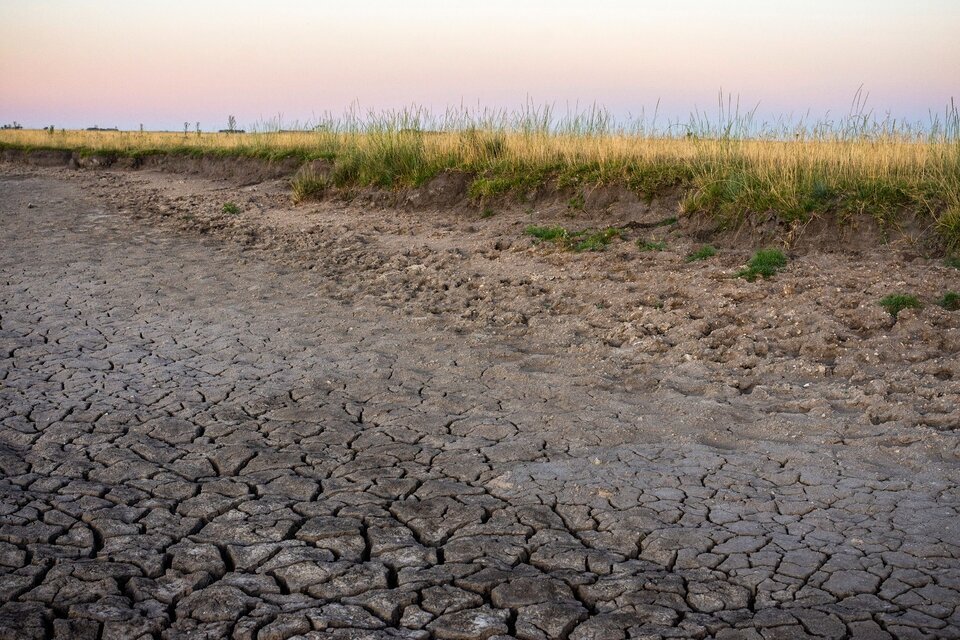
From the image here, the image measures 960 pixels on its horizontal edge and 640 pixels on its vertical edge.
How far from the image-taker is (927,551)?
3.48 m

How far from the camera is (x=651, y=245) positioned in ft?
29.5

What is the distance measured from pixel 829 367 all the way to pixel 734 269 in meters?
2.28

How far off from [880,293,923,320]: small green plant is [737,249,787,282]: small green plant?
1.19 meters

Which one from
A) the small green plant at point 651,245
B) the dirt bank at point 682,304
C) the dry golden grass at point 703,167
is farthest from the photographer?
the small green plant at point 651,245

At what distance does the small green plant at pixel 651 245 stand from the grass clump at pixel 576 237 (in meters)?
0.38

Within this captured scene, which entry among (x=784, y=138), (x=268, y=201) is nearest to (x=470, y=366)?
(x=784, y=138)

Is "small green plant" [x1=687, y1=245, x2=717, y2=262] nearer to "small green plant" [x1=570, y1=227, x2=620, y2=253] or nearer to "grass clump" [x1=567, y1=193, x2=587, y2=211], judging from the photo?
"small green plant" [x1=570, y1=227, x2=620, y2=253]

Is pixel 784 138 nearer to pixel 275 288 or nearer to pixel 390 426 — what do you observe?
pixel 275 288

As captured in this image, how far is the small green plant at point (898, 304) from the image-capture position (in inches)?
255

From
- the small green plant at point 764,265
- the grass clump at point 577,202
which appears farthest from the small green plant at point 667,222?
the small green plant at point 764,265

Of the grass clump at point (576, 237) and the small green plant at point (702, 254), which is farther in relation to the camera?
the grass clump at point (576, 237)

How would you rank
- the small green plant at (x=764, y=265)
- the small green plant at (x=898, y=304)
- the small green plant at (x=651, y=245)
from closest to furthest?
the small green plant at (x=898, y=304) → the small green plant at (x=764, y=265) → the small green plant at (x=651, y=245)

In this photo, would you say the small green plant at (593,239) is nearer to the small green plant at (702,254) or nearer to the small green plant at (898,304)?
the small green plant at (702,254)

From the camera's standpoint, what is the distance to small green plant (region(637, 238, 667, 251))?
29.3 feet
